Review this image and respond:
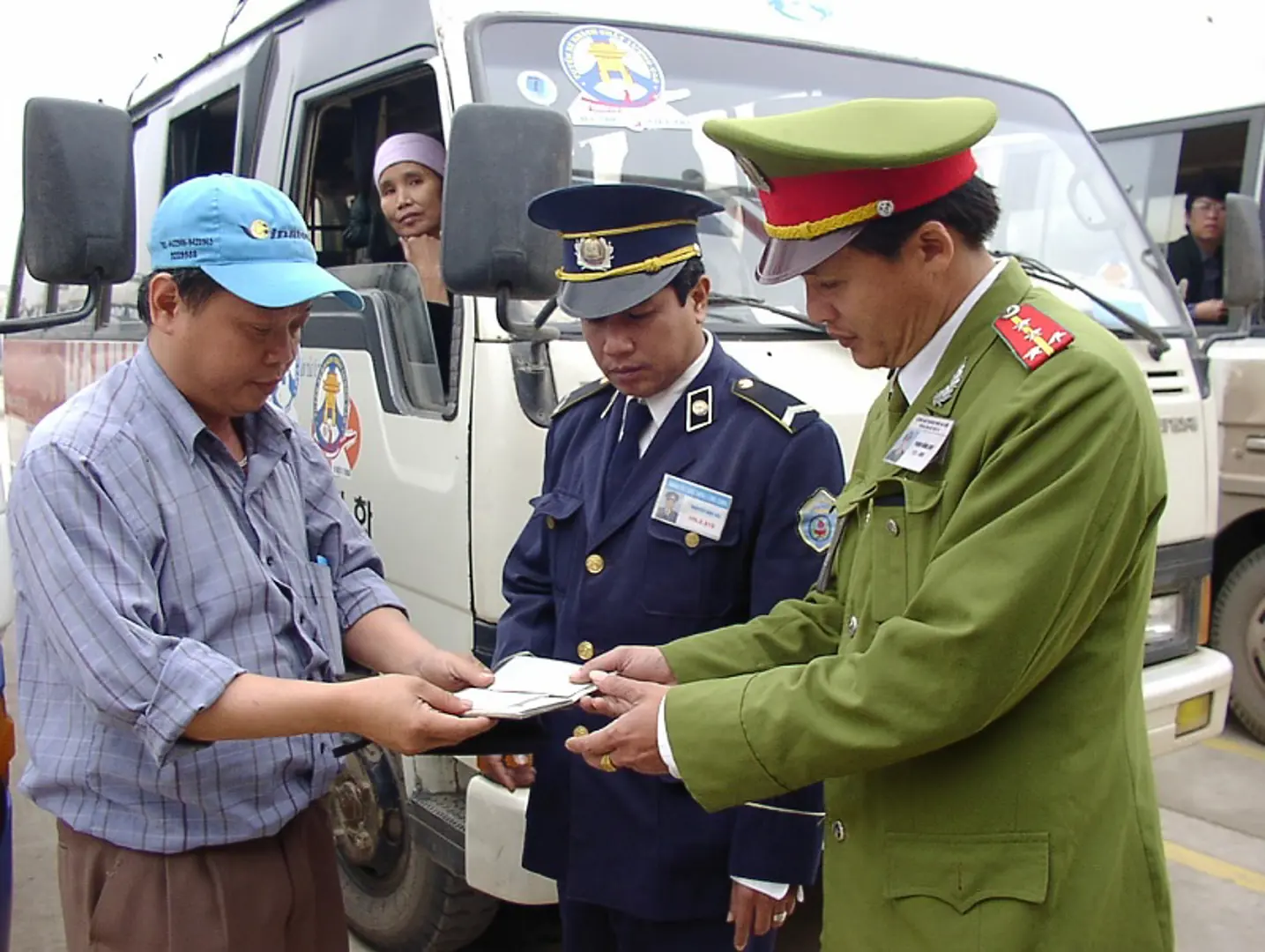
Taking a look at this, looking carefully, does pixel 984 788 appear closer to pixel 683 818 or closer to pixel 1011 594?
pixel 1011 594

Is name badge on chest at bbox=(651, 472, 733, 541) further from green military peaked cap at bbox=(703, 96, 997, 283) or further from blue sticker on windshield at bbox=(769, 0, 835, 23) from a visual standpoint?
blue sticker on windshield at bbox=(769, 0, 835, 23)

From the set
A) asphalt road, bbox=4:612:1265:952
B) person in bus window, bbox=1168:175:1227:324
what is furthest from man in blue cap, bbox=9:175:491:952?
person in bus window, bbox=1168:175:1227:324

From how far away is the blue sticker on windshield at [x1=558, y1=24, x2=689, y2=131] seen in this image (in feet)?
9.80

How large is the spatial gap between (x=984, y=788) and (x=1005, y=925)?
0.17 metres

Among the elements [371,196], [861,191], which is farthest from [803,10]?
[861,191]

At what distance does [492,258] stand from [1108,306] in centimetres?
189

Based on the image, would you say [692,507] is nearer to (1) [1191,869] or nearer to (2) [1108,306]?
(2) [1108,306]

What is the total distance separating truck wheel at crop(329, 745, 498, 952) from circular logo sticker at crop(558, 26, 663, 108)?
1.76m

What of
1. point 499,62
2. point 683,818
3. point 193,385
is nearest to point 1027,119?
point 499,62

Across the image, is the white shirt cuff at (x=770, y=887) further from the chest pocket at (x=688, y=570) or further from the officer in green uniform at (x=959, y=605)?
the chest pocket at (x=688, y=570)

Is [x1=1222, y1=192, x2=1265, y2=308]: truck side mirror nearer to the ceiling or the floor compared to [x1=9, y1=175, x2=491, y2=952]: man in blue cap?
nearer to the ceiling

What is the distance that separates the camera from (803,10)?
3.40 m

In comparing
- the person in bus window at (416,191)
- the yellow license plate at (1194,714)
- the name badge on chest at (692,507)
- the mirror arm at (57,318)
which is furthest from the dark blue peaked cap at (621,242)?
the yellow license plate at (1194,714)

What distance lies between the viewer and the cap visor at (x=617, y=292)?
2160 millimetres
